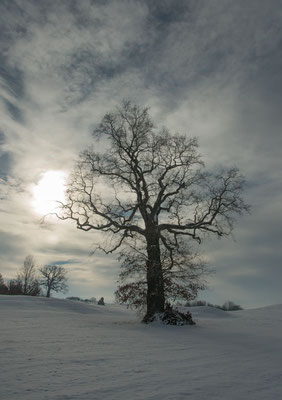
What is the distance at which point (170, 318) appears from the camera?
576 inches

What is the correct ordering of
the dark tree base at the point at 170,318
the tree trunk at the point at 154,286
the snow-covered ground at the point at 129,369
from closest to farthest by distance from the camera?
the snow-covered ground at the point at 129,369 → the dark tree base at the point at 170,318 → the tree trunk at the point at 154,286

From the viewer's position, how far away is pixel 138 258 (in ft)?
49.4

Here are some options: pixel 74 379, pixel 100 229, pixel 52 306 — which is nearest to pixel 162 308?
pixel 100 229

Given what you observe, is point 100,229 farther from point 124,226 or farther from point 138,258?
point 138,258

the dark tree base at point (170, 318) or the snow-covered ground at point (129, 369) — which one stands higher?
the dark tree base at point (170, 318)

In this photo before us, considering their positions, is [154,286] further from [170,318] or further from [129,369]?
[129,369]

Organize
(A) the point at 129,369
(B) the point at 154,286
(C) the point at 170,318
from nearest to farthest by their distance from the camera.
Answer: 1. (A) the point at 129,369
2. (C) the point at 170,318
3. (B) the point at 154,286

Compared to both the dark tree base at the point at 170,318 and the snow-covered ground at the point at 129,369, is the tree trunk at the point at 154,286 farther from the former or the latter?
the snow-covered ground at the point at 129,369

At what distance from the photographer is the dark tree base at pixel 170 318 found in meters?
14.6

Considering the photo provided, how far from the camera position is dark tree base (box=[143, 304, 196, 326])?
47.8 ft

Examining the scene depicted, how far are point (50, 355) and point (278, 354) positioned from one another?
19.8 feet

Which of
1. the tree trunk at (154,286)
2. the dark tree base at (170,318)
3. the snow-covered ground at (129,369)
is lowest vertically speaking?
the snow-covered ground at (129,369)

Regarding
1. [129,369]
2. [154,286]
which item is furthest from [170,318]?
[129,369]

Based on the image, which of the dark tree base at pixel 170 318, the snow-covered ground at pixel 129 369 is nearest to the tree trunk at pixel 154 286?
the dark tree base at pixel 170 318
